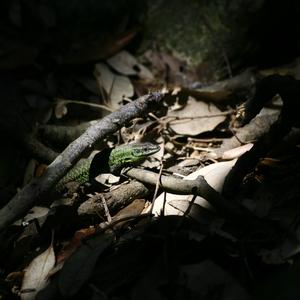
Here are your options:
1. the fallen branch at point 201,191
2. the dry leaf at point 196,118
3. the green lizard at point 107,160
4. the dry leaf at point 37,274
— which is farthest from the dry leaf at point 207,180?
the dry leaf at point 37,274

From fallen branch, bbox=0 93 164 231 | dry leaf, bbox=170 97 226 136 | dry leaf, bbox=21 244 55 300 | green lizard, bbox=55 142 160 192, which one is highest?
fallen branch, bbox=0 93 164 231

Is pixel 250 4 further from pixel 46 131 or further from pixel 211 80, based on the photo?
pixel 46 131

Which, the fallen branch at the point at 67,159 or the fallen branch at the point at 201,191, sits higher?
the fallen branch at the point at 67,159

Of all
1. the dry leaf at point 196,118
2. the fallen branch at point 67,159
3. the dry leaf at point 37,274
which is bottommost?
the dry leaf at point 196,118

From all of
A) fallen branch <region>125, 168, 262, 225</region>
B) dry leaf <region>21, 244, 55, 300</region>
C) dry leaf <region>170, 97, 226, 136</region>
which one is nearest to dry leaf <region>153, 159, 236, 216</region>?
fallen branch <region>125, 168, 262, 225</region>

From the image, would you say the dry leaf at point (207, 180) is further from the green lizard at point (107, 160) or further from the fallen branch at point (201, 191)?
the green lizard at point (107, 160)

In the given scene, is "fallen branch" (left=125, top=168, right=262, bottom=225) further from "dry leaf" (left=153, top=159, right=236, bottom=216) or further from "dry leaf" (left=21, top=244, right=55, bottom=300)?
"dry leaf" (left=21, top=244, right=55, bottom=300)

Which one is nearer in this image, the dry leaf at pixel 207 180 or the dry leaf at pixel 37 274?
the dry leaf at pixel 37 274
